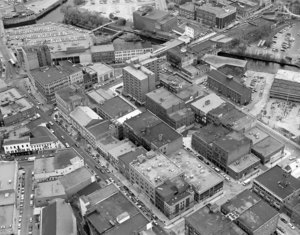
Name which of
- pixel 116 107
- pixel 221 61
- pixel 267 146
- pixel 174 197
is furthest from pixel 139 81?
pixel 174 197

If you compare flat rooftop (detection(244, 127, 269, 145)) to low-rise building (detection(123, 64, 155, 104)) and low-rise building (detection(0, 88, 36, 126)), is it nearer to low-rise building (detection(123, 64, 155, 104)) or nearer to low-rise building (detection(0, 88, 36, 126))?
low-rise building (detection(123, 64, 155, 104))

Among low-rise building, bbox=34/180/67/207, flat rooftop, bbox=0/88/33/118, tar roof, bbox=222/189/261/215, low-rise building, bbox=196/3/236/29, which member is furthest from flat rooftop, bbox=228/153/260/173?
low-rise building, bbox=196/3/236/29

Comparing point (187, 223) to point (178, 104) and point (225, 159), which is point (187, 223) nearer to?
point (225, 159)

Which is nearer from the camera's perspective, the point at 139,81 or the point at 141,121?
the point at 141,121

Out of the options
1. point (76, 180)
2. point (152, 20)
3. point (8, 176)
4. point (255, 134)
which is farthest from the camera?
point (152, 20)

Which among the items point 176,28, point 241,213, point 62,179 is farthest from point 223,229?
point 176,28

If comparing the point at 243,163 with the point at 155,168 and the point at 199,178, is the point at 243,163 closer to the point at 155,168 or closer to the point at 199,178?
the point at 199,178
